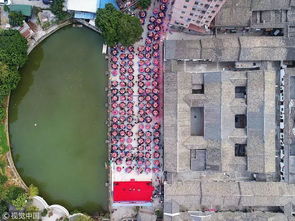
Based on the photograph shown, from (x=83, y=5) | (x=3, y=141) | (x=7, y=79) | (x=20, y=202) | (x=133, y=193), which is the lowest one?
(x=20, y=202)

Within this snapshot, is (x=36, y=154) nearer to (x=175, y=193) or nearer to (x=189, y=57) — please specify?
(x=175, y=193)

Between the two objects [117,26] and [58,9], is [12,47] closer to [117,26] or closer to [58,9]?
[58,9]

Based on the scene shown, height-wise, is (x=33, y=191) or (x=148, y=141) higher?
(x=148, y=141)

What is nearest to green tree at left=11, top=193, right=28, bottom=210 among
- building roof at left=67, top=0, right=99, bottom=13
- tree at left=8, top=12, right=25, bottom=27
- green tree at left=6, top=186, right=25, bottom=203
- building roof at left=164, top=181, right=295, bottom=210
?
green tree at left=6, top=186, right=25, bottom=203

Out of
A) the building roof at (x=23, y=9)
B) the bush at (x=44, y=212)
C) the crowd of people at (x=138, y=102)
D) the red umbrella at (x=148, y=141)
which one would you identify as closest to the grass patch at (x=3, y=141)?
the bush at (x=44, y=212)

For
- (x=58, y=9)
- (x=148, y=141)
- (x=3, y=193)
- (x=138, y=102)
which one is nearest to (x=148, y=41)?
(x=138, y=102)
